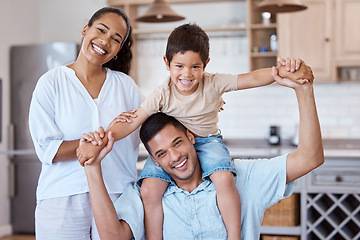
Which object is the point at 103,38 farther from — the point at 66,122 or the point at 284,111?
the point at 284,111

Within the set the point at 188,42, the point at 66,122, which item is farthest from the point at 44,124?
Result: the point at 188,42

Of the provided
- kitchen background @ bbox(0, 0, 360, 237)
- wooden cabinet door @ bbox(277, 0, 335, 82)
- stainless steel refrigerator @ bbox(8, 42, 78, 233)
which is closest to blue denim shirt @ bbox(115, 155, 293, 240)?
wooden cabinet door @ bbox(277, 0, 335, 82)

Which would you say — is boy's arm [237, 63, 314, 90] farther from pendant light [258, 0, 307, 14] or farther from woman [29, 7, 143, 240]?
pendant light [258, 0, 307, 14]

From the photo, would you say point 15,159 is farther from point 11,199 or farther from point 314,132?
point 314,132

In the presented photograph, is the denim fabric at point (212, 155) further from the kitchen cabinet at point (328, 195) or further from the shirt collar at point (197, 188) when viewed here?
the kitchen cabinet at point (328, 195)

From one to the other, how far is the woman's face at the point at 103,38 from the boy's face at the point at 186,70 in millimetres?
251

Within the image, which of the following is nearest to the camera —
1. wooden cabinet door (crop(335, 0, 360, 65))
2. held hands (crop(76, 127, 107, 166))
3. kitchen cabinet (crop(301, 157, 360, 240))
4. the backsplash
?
held hands (crop(76, 127, 107, 166))

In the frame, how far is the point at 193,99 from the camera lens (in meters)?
1.79

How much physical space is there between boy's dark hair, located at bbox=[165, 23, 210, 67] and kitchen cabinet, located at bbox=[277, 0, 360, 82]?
296 cm

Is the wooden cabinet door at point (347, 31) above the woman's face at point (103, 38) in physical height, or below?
above

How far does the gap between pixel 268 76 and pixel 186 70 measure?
31 centimetres

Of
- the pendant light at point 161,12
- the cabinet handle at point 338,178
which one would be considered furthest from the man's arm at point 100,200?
the cabinet handle at point 338,178

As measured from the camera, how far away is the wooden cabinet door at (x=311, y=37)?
447cm

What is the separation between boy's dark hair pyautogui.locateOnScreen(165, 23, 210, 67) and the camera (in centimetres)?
173
